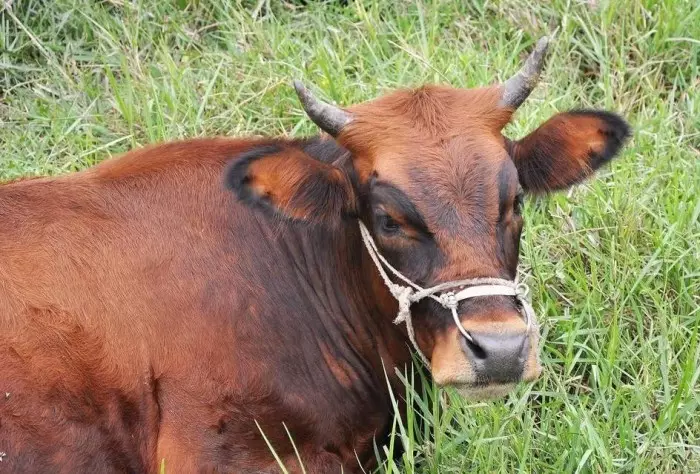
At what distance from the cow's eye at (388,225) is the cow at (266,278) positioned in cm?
→ 2

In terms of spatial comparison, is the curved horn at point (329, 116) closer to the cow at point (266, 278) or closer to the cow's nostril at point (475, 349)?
the cow at point (266, 278)

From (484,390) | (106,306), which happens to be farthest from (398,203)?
(106,306)

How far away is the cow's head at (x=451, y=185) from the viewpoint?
4.56m

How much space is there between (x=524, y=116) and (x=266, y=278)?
2669mm

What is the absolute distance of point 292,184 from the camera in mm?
5074

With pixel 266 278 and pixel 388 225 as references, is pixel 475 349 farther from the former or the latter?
pixel 266 278

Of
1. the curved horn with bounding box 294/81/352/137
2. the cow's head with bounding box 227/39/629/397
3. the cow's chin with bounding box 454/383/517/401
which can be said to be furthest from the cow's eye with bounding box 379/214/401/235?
the cow's chin with bounding box 454/383/517/401

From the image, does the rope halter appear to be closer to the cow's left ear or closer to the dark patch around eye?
the dark patch around eye

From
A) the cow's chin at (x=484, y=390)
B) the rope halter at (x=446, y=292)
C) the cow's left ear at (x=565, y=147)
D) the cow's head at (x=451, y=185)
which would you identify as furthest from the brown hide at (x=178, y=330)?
the cow's left ear at (x=565, y=147)

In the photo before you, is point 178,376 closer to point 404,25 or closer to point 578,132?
point 578,132

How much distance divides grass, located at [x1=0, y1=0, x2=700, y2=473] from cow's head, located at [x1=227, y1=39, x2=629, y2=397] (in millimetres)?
745

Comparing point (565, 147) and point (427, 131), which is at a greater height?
point (427, 131)

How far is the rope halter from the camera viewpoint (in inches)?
179

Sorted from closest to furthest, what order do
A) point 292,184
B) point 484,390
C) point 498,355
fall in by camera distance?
point 498,355
point 484,390
point 292,184
